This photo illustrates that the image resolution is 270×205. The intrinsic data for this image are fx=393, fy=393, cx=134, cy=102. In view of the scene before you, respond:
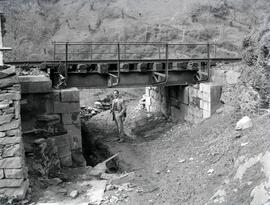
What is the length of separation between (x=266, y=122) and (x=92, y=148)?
7249 millimetres

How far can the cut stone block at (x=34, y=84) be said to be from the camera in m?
11.1

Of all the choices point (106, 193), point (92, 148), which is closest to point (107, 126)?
point (92, 148)

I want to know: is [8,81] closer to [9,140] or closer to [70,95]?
[9,140]

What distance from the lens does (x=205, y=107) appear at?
13305 millimetres

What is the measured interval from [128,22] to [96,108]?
10.1 metres

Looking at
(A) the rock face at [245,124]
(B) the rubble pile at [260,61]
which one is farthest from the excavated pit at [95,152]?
(B) the rubble pile at [260,61]

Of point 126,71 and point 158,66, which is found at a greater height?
point 158,66

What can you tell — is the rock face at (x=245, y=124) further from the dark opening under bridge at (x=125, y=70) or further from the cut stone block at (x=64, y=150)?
the dark opening under bridge at (x=125, y=70)

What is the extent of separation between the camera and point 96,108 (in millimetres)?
20234

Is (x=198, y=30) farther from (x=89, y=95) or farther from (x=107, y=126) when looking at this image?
(x=107, y=126)

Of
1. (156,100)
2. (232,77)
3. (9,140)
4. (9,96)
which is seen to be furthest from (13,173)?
(156,100)

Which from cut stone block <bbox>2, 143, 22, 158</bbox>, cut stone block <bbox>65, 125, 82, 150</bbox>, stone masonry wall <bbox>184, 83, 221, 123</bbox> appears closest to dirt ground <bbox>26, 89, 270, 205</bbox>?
stone masonry wall <bbox>184, 83, 221, 123</bbox>

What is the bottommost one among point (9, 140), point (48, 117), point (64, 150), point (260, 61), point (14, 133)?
point (64, 150)

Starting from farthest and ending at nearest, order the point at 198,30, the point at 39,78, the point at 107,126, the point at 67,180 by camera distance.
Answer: the point at 198,30 → the point at 107,126 → the point at 39,78 → the point at 67,180
